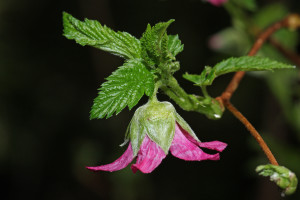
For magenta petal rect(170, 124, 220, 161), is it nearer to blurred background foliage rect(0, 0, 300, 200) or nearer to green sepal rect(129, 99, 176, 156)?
green sepal rect(129, 99, 176, 156)

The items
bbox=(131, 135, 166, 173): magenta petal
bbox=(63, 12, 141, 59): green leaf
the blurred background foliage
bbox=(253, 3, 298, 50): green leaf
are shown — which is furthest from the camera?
the blurred background foliage

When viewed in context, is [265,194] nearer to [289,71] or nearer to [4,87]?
[289,71]

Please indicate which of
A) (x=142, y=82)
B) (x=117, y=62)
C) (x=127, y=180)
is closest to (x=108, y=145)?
(x=127, y=180)

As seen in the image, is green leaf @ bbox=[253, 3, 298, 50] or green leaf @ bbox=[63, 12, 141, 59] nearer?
green leaf @ bbox=[63, 12, 141, 59]

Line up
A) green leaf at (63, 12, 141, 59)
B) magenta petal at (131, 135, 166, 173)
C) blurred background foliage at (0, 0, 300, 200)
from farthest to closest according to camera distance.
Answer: blurred background foliage at (0, 0, 300, 200) → green leaf at (63, 12, 141, 59) → magenta petal at (131, 135, 166, 173)

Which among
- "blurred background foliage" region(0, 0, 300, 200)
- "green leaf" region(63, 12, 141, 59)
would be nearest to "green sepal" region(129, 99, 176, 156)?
"green leaf" region(63, 12, 141, 59)

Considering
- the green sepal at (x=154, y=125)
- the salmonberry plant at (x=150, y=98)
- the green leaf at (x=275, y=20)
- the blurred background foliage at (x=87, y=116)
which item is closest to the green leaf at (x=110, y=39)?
the salmonberry plant at (x=150, y=98)

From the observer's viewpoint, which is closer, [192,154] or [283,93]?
[192,154]

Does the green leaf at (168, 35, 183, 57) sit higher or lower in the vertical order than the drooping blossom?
higher
